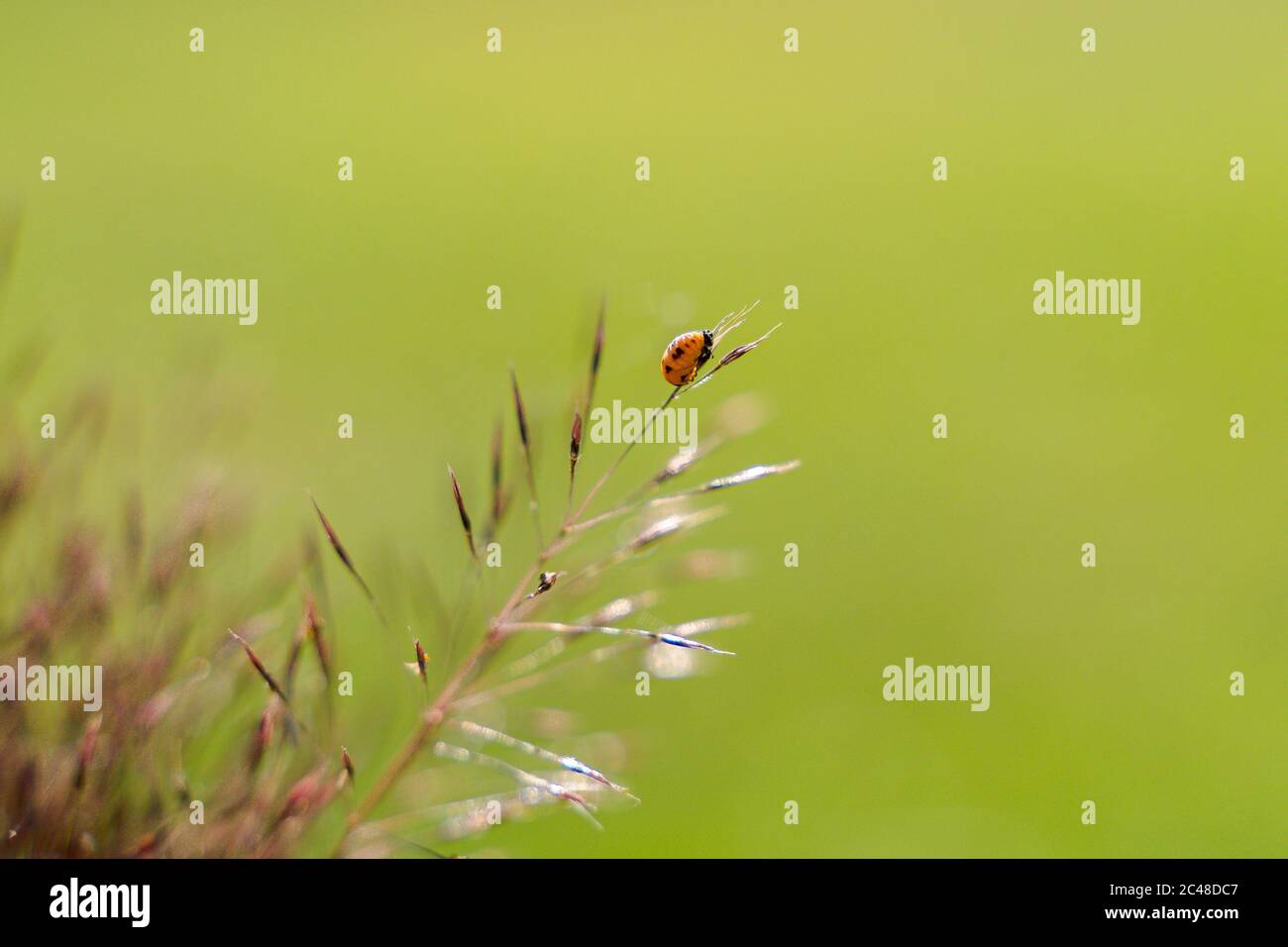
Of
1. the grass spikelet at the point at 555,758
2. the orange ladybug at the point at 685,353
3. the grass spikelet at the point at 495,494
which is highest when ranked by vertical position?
the orange ladybug at the point at 685,353

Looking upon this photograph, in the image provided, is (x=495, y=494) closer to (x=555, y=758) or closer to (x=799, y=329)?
(x=555, y=758)

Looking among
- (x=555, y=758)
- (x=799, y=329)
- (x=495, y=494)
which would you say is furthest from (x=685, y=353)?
(x=799, y=329)

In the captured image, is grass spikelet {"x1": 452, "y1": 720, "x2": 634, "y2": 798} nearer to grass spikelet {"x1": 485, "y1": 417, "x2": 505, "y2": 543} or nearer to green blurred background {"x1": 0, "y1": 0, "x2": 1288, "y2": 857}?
grass spikelet {"x1": 485, "y1": 417, "x2": 505, "y2": 543}

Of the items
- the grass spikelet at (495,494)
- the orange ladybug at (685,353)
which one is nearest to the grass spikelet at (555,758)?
the grass spikelet at (495,494)

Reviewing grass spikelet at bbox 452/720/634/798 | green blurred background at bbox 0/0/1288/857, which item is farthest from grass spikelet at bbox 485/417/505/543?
green blurred background at bbox 0/0/1288/857

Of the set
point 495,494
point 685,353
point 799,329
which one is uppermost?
point 799,329

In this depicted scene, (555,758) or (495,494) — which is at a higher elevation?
(495,494)

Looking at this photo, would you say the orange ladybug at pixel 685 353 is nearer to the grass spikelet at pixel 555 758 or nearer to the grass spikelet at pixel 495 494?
the grass spikelet at pixel 495 494

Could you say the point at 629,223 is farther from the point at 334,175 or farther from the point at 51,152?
the point at 51,152
